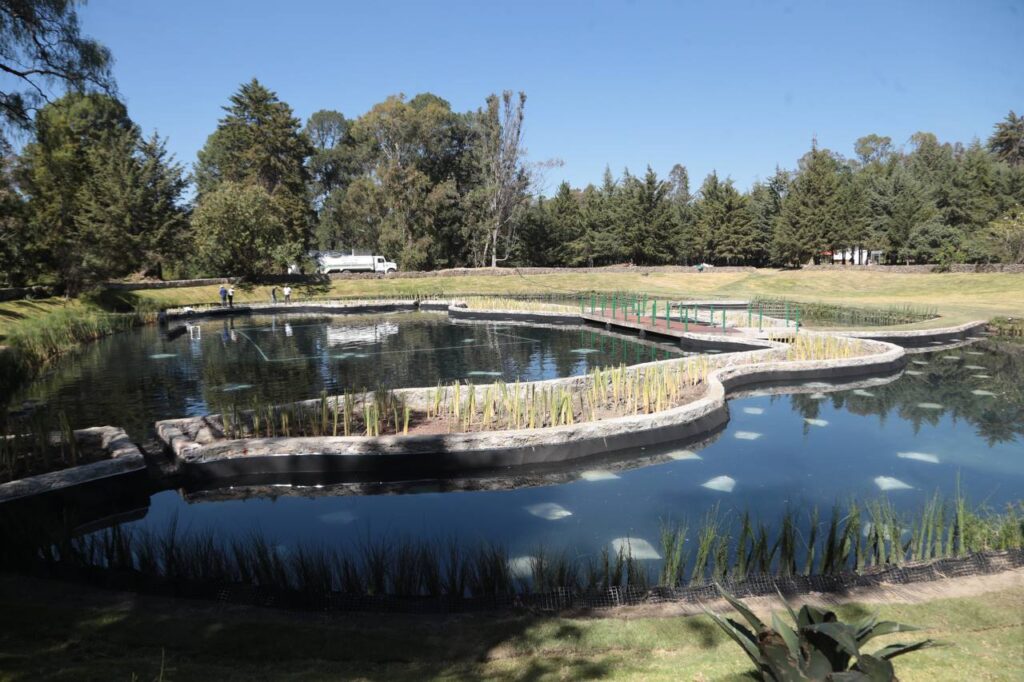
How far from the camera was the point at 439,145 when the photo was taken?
58.0 meters

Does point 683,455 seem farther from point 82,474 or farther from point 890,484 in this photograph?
point 82,474

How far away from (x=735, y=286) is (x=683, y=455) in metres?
37.9

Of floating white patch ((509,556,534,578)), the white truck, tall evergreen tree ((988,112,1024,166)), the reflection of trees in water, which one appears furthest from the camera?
tall evergreen tree ((988,112,1024,166))

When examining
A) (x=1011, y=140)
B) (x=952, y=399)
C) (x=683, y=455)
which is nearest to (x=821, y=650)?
(x=683, y=455)

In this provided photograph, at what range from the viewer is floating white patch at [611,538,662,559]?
20.6ft

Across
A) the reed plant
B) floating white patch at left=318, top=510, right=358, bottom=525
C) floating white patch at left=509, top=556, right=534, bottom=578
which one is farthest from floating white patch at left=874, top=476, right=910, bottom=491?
floating white patch at left=318, top=510, right=358, bottom=525

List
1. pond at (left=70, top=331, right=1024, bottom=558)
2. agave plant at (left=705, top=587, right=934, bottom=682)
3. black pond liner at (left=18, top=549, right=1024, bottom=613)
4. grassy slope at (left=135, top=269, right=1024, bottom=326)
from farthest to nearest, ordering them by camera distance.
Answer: grassy slope at (left=135, top=269, right=1024, bottom=326) < pond at (left=70, top=331, right=1024, bottom=558) < black pond liner at (left=18, top=549, right=1024, bottom=613) < agave plant at (left=705, top=587, right=934, bottom=682)

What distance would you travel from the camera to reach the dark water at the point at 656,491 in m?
7.15

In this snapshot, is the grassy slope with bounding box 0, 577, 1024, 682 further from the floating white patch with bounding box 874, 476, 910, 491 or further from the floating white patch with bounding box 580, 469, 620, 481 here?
the floating white patch with bounding box 580, 469, 620, 481

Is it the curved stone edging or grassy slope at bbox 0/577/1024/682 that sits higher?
the curved stone edging

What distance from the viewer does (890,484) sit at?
823 cm

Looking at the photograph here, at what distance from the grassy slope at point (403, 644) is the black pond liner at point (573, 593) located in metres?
0.15

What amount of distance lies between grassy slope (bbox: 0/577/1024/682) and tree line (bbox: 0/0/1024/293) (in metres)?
26.5

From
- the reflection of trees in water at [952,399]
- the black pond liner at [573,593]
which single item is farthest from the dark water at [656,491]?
the black pond liner at [573,593]
